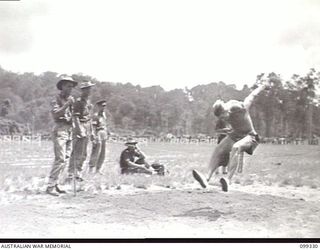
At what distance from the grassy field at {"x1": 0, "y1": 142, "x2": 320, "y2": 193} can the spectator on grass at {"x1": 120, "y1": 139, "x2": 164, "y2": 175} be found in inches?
1.4

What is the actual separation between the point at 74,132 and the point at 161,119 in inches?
20.7

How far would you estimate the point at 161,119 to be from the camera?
2.91m

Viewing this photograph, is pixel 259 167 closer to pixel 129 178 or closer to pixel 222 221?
pixel 222 221

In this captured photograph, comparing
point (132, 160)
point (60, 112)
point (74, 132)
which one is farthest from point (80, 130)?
point (132, 160)

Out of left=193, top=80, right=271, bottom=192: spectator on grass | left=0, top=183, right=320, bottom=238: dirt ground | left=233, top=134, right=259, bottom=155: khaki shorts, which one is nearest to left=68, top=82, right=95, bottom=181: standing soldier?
left=0, top=183, right=320, bottom=238: dirt ground

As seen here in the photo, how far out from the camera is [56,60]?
276 centimetres

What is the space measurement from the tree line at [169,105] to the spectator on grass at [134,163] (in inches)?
4.3

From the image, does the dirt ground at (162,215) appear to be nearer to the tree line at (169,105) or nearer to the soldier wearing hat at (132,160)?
the soldier wearing hat at (132,160)

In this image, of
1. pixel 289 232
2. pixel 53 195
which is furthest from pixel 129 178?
pixel 289 232

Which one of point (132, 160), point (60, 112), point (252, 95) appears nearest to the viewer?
point (60, 112)

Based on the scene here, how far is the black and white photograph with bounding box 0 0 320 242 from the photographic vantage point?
2723 mm

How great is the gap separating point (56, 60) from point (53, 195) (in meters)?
0.78

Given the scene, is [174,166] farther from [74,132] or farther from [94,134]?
[74,132]

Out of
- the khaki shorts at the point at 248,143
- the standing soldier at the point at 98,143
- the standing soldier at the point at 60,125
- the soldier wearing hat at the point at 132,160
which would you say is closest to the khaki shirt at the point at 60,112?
the standing soldier at the point at 60,125
